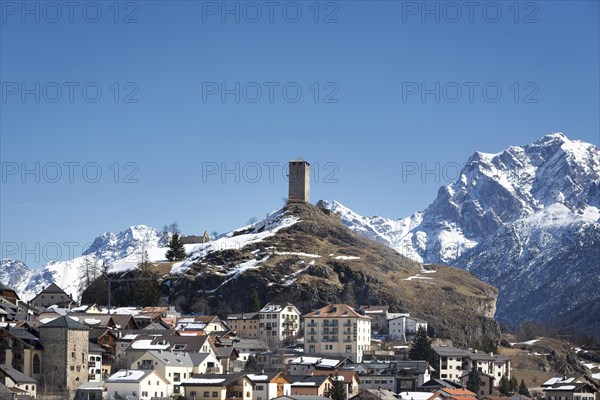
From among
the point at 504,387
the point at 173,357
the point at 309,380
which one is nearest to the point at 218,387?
the point at 173,357

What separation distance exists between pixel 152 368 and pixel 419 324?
2524 inches

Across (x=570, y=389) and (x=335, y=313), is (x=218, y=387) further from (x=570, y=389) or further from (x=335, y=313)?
(x=570, y=389)

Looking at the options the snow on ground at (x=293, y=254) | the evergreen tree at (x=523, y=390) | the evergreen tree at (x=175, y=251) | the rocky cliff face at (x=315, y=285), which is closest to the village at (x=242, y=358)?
the evergreen tree at (x=523, y=390)

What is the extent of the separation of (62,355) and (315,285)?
77.2m

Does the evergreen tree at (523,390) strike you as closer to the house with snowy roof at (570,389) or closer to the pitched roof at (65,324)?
the house with snowy roof at (570,389)

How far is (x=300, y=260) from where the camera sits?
611ft

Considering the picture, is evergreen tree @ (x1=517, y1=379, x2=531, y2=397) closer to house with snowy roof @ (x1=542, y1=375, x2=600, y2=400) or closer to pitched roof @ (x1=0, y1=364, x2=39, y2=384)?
house with snowy roof @ (x1=542, y1=375, x2=600, y2=400)

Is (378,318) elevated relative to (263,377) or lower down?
elevated

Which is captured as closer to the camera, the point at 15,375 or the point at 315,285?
the point at 15,375

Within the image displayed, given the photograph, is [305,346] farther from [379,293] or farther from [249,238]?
[249,238]

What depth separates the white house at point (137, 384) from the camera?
3922 inches

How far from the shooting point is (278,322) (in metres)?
156

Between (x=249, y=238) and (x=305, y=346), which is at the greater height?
(x=249, y=238)

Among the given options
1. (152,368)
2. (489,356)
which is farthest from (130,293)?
(152,368)
